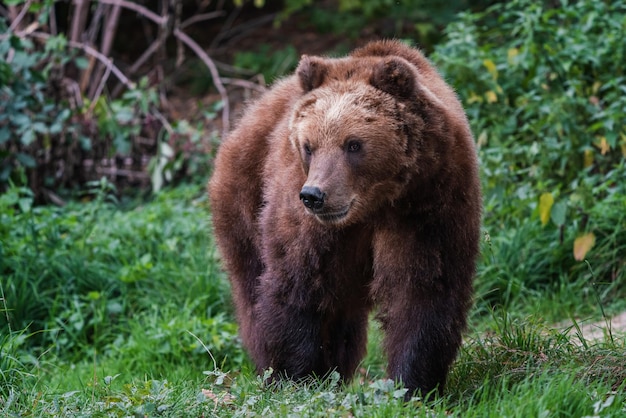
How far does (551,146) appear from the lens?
7.72m

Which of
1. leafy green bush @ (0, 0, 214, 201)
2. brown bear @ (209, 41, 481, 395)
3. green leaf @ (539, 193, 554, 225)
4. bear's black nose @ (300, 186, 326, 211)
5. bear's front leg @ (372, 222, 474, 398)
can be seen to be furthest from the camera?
leafy green bush @ (0, 0, 214, 201)

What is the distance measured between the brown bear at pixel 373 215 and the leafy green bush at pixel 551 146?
188 cm

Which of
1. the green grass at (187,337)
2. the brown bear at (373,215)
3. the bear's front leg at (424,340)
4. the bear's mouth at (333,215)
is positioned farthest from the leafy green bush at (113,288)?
the bear's mouth at (333,215)

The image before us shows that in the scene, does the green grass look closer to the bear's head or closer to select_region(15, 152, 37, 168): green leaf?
select_region(15, 152, 37, 168): green leaf

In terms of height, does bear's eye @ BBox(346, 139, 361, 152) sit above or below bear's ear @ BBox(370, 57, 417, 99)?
below

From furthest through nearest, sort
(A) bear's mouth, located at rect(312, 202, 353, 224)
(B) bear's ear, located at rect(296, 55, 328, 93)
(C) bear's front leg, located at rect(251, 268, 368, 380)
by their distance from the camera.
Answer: (C) bear's front leg, located at rect(251, 268, 368, 380) → (B) bear's ear, located at rect(296, 55, 328, 93) → (A) bear's mouth, located at rect(312, 202, 353, 224)

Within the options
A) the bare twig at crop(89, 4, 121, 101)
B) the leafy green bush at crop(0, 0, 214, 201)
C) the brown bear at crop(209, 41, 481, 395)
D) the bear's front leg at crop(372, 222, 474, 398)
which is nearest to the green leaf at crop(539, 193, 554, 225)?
the brown bear at crop(209, 41, 481, 395)

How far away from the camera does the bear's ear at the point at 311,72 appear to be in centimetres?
494

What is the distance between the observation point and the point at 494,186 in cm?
773

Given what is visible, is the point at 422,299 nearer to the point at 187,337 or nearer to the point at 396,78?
the point at 396,78

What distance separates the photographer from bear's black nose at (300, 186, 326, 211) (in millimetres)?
4449

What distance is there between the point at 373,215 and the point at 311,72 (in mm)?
816

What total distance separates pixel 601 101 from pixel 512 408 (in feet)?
15.3

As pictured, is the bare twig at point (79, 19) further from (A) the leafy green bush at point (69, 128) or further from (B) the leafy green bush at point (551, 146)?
(B) the leafy green bush at point (551, 146)
